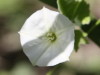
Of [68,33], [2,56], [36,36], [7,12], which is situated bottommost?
[2,56]

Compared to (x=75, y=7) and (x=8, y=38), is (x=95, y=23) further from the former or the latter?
(x=8, y=38)

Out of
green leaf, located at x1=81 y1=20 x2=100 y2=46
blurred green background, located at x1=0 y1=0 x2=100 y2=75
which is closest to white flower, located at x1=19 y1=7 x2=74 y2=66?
green leaf, located at x1=81 y1=20 x2=100 y2=46

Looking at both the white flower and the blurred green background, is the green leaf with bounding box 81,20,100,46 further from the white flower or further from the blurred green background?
the blurred green background

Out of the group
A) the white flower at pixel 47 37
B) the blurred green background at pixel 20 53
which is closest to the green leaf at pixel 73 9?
the white flower at pixel 47 37

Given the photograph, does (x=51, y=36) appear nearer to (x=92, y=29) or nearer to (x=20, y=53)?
(x=92, y=29)

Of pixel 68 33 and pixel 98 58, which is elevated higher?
pixel 68 33

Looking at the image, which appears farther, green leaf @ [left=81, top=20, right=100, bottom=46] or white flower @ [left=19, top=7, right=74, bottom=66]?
green leaf @ [left=81, top=20, right=100, bottom=46]

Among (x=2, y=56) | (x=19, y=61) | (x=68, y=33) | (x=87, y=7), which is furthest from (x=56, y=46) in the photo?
(x=2, y=56)

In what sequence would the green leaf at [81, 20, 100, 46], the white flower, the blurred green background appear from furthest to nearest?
the blurred green background < the green leaf at [81, 20, 100, 46] < the white flower
